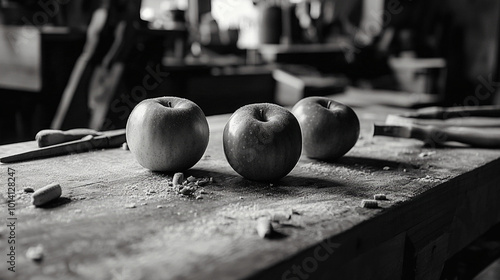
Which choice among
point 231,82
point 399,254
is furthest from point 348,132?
point 231,82

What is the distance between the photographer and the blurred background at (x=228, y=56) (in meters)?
2.55

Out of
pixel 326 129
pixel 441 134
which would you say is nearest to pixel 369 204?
pixel 326 129

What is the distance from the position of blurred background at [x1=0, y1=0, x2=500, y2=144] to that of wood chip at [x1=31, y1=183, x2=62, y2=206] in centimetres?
167

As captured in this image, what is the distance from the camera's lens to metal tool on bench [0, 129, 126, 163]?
1.19 metres

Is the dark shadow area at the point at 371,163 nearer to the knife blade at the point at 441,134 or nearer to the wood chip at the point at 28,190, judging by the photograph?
the knife blade at the point at 441,134

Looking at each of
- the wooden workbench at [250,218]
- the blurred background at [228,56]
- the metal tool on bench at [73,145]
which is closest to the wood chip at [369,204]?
the wooden workbench at [250,218]

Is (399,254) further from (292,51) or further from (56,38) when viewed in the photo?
(292,51)

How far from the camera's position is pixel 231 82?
3447mm

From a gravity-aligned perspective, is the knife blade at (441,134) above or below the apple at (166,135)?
below

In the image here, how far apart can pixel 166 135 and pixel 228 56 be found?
14.6ft

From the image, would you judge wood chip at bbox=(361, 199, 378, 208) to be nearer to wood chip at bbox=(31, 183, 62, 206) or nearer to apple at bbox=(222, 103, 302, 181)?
apple at bbox=(222, 103, 302, 181)

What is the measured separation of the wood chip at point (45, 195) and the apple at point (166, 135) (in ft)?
0.77

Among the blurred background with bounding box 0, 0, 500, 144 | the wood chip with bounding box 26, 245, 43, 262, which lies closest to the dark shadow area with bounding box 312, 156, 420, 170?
the wood chip with bounding box 26, 245, 43, 262

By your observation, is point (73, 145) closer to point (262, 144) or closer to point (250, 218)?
point (262, 144)
